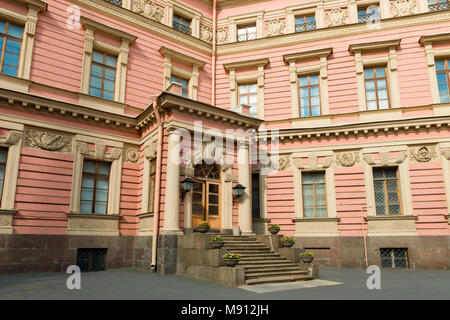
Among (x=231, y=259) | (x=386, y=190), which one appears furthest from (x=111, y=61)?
(x=386, y=190)

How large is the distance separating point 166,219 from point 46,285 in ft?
14.4

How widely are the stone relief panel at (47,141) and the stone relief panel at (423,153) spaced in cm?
1531

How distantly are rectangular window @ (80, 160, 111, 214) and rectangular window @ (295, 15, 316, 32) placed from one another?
13006 mm

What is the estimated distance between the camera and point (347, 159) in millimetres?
16844

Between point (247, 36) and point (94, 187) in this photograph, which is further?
point (247, 36)

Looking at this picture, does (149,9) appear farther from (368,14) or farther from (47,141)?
(368,14)

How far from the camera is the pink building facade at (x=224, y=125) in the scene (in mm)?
13398

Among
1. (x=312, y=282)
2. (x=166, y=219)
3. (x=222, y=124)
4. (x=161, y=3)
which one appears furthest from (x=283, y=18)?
(x=312, y=282)

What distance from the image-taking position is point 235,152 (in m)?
15.5

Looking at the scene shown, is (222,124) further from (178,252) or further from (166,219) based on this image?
(178,252)

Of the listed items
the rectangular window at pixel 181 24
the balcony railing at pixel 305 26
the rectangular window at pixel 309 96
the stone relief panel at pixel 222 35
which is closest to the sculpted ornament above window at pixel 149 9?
the rectangular window at pixel 181 24

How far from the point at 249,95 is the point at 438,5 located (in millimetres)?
10597

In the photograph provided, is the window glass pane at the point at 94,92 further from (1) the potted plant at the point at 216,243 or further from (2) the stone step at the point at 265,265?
(2) the stone step at the point at 265,265

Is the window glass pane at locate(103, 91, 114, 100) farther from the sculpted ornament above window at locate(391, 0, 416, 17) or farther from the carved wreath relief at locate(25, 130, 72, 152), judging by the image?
the sculpted ornament above window at locate(391, 0, 416, 17)
